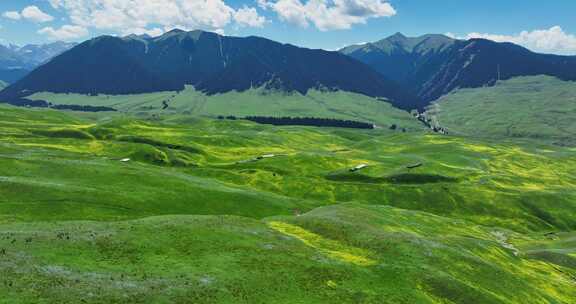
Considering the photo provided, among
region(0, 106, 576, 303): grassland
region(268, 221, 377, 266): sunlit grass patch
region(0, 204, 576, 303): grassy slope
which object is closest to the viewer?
region(0, 204, 576, 303): grassy slope

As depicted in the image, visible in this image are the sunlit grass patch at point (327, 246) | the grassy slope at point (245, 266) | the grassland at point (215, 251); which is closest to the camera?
the grassy slope at point (245, 266)

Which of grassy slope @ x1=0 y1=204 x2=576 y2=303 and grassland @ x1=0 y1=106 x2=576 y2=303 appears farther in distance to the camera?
grassland @ x1=0 y1=106 x2=576 y2=303

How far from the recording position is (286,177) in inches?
7726

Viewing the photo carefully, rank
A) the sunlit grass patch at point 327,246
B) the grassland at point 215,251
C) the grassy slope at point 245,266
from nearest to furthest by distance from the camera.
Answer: the grassy slope at point 245,266 → the grassland at point 215,251 → the sunlit grass patch at point 327,246

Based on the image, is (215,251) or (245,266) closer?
(245,266)

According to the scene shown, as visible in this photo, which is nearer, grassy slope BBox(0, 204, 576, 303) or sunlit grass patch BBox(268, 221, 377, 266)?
grassy slope BBox(0, 204, 576, 303)

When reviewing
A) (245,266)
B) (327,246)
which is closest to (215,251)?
(245,266)

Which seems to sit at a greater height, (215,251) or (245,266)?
(215,251)

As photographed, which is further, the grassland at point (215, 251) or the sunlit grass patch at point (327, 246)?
the sunlit grass patch at point (327, 246)

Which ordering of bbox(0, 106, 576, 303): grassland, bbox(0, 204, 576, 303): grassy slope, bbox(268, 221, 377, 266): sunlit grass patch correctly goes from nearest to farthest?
bbox(0, 204, 576, 303): grassy slope → bbox(0, 106, 576, 303): grassland → bbox(268, 221, 377, 266): sunlit grass patch

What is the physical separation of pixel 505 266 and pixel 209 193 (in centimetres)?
7707

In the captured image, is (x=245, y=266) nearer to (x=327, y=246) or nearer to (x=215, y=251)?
(x=215, y=251)

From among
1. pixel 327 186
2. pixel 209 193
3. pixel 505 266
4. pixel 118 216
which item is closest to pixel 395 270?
pixel 505 266

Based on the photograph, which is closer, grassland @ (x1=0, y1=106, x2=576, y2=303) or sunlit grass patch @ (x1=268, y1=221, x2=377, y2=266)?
grassland @ (x1=0, y1=106, x2=576, y2=303)
